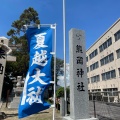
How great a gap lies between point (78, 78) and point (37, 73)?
5.84 feet

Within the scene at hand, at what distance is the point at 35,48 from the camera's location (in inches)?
316

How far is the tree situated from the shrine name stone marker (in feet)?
72.0

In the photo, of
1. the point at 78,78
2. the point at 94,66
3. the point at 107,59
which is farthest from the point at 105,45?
the point at 78,78

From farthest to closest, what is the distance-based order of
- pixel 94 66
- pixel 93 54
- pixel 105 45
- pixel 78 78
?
pixel 93 54 < pixel 94 66 < pixel 105 45 < pixel 78 78

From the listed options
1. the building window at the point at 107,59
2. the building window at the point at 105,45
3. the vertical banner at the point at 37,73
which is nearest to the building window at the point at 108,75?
the building window at the point at 107,59

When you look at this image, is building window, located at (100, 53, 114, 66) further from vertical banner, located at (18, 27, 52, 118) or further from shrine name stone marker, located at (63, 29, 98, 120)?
vertical banner, located at (18, 27, 52, 118)

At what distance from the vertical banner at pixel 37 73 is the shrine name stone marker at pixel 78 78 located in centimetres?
101

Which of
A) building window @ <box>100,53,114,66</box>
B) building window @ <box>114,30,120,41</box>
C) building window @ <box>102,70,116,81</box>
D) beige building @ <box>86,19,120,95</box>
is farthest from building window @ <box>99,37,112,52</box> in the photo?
building window @ <box>102,70,116,81</box>

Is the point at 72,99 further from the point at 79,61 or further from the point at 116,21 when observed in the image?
the point at 116,21

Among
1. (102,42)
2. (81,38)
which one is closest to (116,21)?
(102,42)

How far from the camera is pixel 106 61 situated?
1417 inches

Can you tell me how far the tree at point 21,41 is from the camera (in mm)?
29719

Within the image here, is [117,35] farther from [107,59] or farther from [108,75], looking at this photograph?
[108,75]

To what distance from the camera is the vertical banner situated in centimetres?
720
